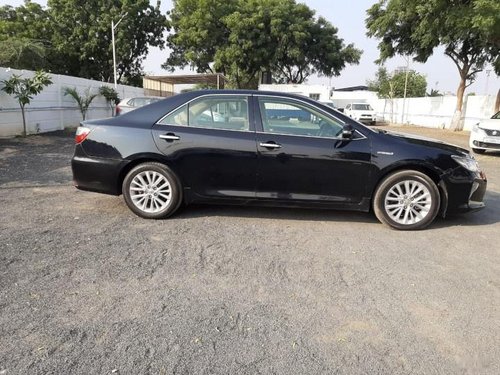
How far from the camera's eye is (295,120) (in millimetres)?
5133

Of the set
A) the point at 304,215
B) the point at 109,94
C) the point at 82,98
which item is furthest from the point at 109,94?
the point at 304,215

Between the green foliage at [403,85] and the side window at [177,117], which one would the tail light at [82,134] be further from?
the green foliage at [403,85]

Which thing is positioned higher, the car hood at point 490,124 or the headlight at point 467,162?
the car hood at point 490,124

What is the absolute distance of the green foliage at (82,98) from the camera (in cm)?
1750

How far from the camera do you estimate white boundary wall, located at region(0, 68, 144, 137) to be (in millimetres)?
13016

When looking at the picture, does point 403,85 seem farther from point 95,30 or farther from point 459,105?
point 95,30

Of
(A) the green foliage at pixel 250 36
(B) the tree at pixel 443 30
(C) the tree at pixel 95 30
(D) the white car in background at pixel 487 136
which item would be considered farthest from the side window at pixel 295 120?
(C) the tree at pixel 95 30

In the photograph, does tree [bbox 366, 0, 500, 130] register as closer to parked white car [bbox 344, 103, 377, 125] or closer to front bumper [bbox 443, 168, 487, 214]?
parked white car [bbox 344, 103, 377, 125]

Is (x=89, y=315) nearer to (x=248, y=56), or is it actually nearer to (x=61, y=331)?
(x=61, y=331)

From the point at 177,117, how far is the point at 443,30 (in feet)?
60.8

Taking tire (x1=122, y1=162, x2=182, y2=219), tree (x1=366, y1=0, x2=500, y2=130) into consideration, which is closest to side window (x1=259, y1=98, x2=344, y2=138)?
tire (x1=122, y1=162, x2=182, y2=219)

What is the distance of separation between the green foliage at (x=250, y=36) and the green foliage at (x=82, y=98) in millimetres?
19119

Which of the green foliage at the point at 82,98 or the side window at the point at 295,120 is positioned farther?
the green foliage at the point at 82,98

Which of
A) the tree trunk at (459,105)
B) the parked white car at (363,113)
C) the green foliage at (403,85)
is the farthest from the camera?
the green foliage at (403,85)
